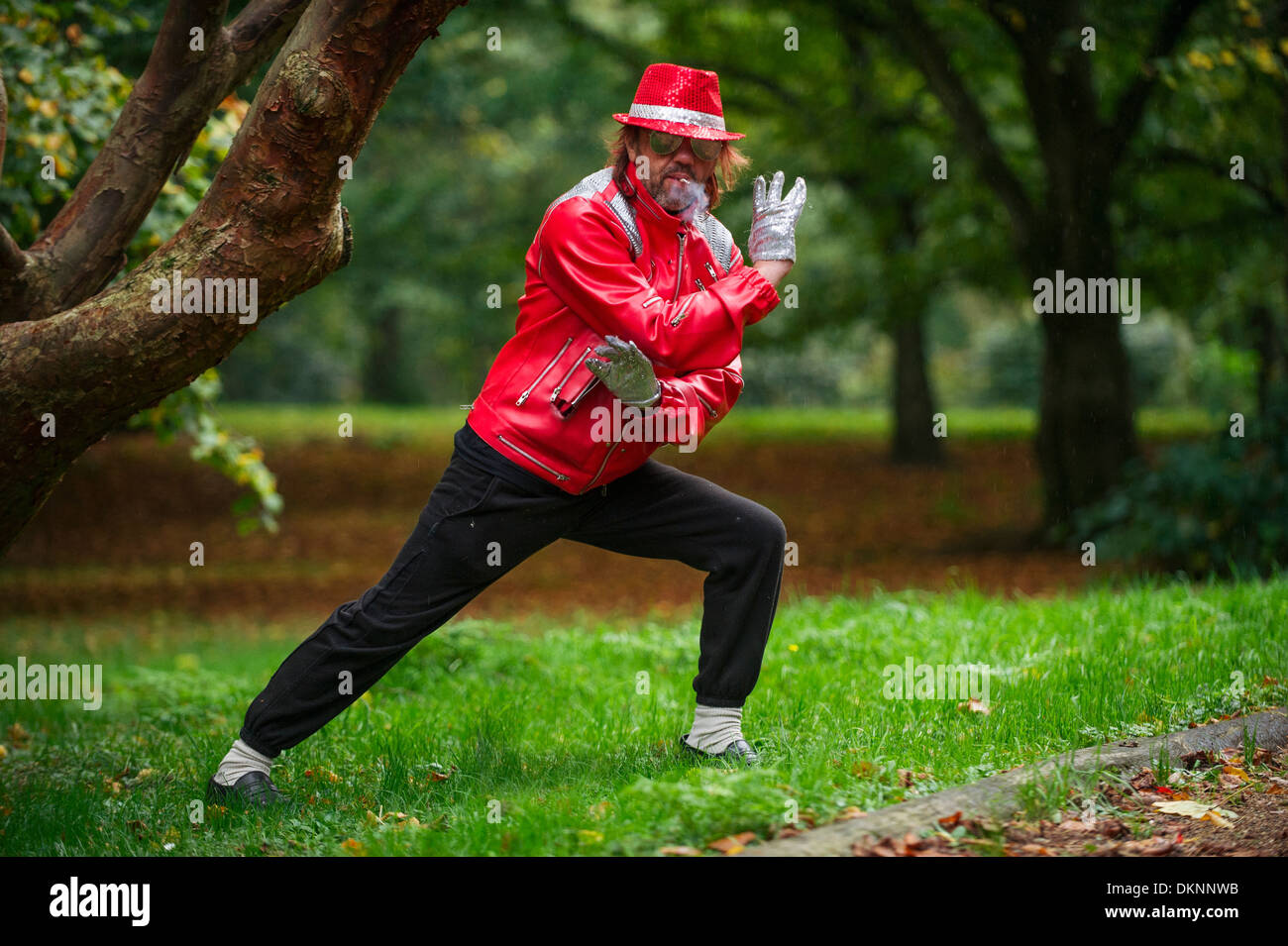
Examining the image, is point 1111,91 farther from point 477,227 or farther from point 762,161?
point 477,227

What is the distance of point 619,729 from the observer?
4.69 metres

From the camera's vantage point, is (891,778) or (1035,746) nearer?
(891,778)

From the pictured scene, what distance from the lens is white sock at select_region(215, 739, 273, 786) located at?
4.00 m

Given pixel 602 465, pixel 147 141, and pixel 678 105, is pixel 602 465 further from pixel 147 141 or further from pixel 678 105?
pixel 147 141

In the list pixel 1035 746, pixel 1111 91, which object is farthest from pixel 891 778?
pixel 1111 91

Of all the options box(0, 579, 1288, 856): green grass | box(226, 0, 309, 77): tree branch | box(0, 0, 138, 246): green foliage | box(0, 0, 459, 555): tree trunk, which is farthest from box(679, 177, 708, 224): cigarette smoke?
box(0, 0, 138, 246): green foliage

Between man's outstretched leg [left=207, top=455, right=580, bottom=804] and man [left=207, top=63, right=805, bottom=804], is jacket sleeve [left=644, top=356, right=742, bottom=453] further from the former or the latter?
man's outstretched leg [left=207, top=455, right=580, bottom=804]

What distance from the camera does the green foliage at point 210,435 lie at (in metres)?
7.14

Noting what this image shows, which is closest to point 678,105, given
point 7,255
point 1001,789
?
point 1001,789

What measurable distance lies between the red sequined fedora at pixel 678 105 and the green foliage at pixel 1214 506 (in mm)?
6121

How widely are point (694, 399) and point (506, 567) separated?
0.82 meters

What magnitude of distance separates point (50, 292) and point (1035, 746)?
3.81 meters

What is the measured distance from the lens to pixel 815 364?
32594 millimetres

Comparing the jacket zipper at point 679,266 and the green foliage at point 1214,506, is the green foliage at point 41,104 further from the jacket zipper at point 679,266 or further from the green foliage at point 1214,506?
the green foliage at point 1214,506
